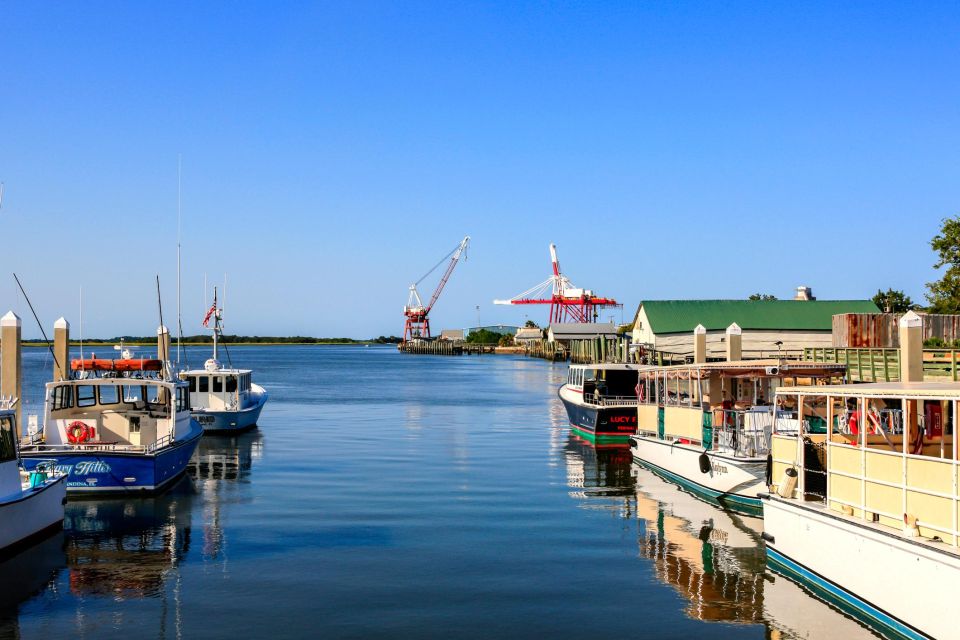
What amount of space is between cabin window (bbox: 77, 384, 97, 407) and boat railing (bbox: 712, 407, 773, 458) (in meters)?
17.3

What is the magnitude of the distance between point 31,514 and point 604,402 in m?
24.5

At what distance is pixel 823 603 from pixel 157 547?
42.7 feet

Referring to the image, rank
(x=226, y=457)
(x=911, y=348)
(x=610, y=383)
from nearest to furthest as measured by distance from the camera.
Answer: (x=911, y=348) < (x=226, y=457) < (x=610, y=383)

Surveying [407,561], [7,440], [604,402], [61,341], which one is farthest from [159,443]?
[604,402]

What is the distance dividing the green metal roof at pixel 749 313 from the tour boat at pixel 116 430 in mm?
55609

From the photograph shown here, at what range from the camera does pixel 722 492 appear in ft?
75.2

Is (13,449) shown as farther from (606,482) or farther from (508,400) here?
(508,400)

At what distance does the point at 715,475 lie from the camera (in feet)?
76.4

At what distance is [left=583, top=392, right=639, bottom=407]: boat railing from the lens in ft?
125

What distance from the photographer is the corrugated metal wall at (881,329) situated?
47875 millimetres

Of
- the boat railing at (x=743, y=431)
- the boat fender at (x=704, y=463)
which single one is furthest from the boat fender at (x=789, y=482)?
the boat fender at (x=704, y=463)

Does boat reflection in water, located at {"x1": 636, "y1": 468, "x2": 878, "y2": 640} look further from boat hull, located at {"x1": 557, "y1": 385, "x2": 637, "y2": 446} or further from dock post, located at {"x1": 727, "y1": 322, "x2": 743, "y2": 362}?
boat hull, located at {"x1": 557, "y1": 385, "x2": 637, "y2": 446}

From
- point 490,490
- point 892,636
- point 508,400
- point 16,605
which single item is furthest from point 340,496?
point 508,400

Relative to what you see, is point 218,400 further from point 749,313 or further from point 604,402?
point 749,313
